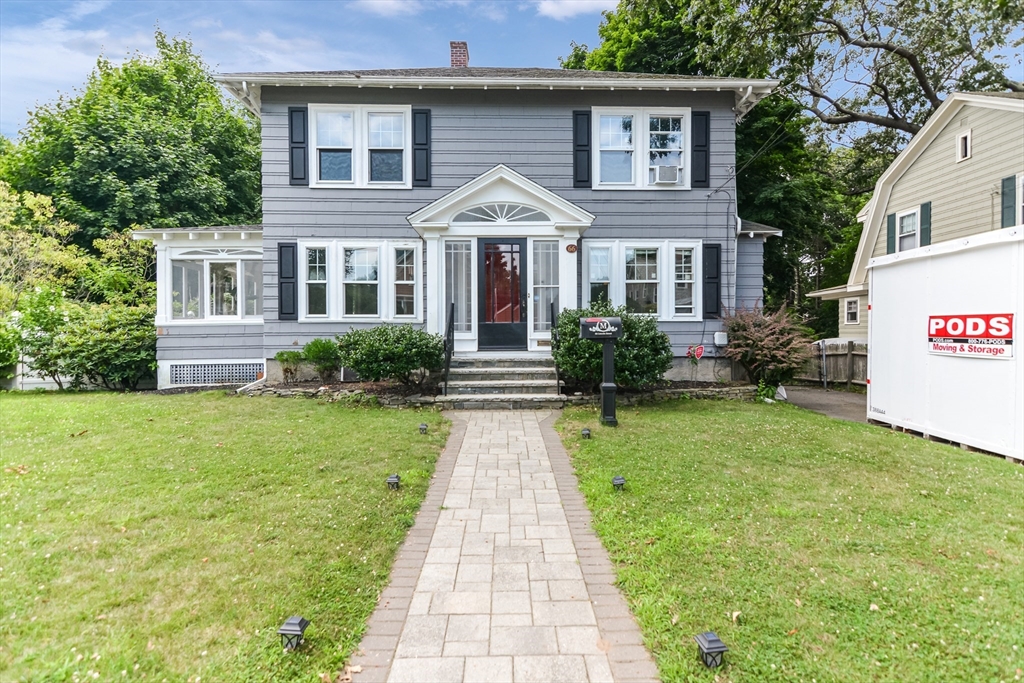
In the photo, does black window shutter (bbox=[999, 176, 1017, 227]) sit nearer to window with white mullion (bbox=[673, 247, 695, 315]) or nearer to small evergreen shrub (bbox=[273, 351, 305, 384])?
window with white mullion (bbox=[673, 247, 695, 315])

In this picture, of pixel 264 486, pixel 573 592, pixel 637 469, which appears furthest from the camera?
pixel 637 469

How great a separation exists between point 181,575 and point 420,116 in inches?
390

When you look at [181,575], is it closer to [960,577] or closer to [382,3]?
[960,577]

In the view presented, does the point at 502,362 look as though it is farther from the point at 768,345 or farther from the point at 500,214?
the point at 768,345

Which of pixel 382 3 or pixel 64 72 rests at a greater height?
pixel 64 72

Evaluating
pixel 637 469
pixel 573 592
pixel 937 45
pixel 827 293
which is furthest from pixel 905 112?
pixel 573 592

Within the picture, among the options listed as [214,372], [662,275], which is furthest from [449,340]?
[214,372]

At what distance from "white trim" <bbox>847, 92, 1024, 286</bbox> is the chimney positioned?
11.5 meters

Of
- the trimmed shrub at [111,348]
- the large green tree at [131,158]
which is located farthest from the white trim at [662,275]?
the large green tree at [131,158]

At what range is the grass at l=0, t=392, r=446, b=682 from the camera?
244 centimetres

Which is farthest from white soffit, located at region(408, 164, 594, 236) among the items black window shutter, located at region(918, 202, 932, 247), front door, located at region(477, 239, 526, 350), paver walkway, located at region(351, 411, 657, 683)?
black window shutter, located at region(918, 202, 932, 247)

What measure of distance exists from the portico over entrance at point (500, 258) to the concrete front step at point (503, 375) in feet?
3.26

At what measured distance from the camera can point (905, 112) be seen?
647 inches

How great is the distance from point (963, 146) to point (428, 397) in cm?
1386
